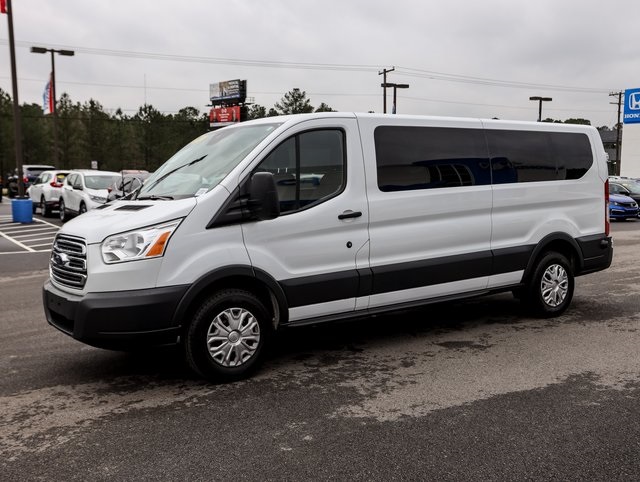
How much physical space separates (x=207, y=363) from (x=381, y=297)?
1.70 metres

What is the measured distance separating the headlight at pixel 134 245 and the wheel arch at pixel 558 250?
4022 millimetres

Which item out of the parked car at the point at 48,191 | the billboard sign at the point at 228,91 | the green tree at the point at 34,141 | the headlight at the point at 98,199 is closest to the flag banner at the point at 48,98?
the parked car at the point at 48,191

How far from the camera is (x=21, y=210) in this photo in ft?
64.3

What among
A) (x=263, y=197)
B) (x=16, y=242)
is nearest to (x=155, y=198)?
(x=263, y=197)

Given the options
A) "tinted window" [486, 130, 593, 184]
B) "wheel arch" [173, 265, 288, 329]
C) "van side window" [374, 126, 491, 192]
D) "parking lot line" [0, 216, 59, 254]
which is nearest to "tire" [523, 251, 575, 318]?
"tinted window" [486, 130, 593, 184]

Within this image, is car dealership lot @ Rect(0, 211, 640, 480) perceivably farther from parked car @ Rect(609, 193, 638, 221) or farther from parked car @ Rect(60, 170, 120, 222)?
parked car @ Rect(609, 193, 638, 221)

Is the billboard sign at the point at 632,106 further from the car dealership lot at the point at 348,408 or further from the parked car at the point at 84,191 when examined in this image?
the car dealership lot at the point at 348,408

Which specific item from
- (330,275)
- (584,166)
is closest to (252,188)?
(330,275)

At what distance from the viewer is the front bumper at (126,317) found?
4.21m

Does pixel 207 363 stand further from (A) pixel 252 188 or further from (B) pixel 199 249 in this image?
(A) pixel 252 188

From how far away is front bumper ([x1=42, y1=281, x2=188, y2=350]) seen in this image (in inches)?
166

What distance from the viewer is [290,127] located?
4930 millimetres

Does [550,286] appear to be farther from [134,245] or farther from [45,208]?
[45,208]

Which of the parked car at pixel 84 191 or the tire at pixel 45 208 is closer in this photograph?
the parked car at pixel 84 191
